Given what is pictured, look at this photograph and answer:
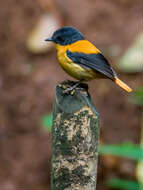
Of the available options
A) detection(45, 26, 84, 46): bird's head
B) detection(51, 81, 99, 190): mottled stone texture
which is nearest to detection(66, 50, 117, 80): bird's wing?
detection(45, 26, 84, 46): bird's head

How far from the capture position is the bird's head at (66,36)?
4242 mm

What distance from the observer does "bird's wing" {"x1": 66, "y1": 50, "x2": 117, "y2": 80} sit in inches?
156

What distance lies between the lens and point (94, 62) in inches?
159

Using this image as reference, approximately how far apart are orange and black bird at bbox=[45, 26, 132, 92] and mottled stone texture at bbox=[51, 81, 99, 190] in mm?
1003

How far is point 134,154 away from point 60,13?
4250mm

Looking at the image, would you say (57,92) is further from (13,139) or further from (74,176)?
(13,139)

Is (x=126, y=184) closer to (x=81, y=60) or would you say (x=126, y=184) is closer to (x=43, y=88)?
(x=81, y=60)

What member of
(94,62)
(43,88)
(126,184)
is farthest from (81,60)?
(43,88)

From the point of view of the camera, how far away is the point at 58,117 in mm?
2951

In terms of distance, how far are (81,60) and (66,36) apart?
1.00 feet

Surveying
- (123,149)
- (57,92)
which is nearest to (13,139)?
(123,149)

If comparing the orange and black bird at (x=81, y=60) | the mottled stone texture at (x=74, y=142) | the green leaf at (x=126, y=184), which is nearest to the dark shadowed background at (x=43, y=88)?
the green leaf at (x=126, y=184)

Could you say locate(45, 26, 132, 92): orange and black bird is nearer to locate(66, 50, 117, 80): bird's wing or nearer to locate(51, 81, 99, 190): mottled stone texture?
locate(66, 50, 117, 80): bird's wing

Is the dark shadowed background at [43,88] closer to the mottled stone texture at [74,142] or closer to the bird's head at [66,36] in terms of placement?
the bird's head at [66,36]
